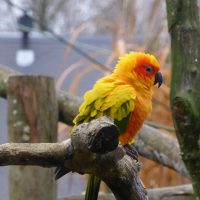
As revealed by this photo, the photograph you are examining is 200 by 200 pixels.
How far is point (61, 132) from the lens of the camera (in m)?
3.12

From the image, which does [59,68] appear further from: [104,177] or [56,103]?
[104,177]

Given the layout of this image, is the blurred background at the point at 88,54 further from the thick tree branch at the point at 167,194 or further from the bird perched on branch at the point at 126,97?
the bird perched on branch at the point at 126,97

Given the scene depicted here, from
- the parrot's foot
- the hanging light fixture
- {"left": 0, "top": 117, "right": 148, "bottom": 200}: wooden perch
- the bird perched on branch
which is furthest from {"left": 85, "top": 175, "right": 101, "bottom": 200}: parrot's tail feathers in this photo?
the hanging light fixture

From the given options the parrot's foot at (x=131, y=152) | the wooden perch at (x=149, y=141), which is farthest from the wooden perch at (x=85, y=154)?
the wooden perch at (x=149, y=141)

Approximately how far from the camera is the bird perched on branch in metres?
1.51

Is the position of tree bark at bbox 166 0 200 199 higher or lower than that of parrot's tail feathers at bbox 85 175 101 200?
higher

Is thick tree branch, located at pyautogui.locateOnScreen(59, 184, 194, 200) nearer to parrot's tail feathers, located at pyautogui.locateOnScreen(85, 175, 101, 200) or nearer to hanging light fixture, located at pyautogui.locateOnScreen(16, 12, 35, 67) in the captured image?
parrot's tail feathers, located at pyautogui.locateOnScreen(85, 175, 101, 200)

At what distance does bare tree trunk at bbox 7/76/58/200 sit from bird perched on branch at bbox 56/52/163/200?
0.91 feet

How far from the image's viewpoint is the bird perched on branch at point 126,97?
151 centimetres

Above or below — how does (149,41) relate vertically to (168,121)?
above

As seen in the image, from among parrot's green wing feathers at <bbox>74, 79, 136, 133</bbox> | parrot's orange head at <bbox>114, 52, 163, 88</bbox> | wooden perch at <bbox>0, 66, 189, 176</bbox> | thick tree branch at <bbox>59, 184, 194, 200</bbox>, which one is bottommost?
thick tree branch at <bbox>59, 184, 194, 200</bbox>

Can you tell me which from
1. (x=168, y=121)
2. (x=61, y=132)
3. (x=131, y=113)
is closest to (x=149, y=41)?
(x=168, y=121)

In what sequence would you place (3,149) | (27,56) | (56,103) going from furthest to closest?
(27,56) → (56,103) → (3,149)

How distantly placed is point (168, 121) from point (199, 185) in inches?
65.1
